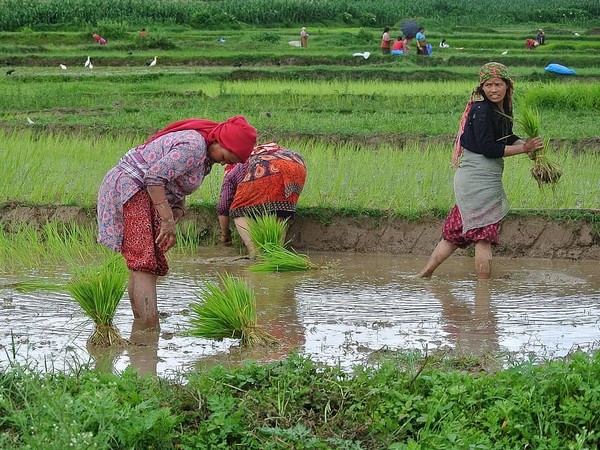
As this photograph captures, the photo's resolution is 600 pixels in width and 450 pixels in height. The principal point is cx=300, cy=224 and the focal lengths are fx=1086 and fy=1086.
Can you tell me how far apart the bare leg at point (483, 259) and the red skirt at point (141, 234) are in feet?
7.23

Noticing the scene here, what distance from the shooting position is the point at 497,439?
11.8ft

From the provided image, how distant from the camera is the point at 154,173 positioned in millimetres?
4875

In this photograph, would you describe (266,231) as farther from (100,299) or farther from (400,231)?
(100,299)

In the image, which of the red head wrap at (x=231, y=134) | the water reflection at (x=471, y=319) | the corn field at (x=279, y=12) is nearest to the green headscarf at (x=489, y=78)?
the water reflection at (x=471, y=319)

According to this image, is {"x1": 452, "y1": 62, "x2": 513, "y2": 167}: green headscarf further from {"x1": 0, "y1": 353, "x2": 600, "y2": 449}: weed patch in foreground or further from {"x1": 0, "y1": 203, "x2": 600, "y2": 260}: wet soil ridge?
{"x1": 0, "y1": 353, "x2": 600, "y2": 449}: weed patch in foreground

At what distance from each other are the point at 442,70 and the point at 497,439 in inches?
658

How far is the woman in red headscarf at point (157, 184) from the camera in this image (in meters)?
4.90

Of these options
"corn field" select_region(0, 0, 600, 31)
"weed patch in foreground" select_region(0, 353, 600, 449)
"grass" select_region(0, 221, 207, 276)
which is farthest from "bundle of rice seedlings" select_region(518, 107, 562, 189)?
"corn field" select_region(0, 0, 600, 31)

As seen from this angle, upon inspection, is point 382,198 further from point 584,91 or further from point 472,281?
point 584,91

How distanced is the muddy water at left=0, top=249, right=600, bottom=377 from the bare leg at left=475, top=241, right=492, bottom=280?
2.6 inches

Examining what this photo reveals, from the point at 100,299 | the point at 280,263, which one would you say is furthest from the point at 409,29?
the point at 100,299

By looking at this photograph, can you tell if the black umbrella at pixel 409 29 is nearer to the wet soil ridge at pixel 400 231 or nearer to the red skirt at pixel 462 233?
the wet soil ridge at pixel 400 231

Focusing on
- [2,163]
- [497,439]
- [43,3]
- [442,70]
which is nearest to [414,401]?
[497,439]

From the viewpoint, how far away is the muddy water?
193 inches
